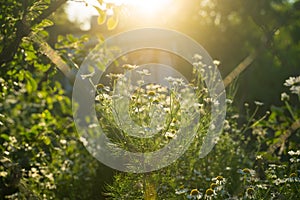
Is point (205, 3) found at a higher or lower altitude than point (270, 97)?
higher

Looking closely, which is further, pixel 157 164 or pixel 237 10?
pixel 237 10

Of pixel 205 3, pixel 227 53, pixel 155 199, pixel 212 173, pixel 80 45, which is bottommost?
pixel 155 199

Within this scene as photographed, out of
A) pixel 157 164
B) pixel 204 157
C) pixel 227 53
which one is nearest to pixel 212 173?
pixel 204 157

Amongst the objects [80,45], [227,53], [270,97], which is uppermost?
[227,53]

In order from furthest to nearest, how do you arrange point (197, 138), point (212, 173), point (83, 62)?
point (83, 62), point (212, 173), point (197, 138)

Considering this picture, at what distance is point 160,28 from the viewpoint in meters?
9.16

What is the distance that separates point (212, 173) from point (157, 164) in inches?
31.0

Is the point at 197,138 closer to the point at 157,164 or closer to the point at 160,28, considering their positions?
the point at 157,164

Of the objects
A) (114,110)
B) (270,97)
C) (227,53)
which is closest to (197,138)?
(114,110)

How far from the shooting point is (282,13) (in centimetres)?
896

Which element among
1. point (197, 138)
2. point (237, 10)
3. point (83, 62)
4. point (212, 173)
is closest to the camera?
point (197, 138)

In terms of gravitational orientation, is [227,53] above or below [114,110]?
above

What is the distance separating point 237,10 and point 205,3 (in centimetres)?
67

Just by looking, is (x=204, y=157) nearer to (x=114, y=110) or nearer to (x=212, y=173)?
(x=212, y=173)
